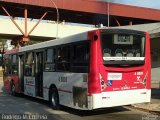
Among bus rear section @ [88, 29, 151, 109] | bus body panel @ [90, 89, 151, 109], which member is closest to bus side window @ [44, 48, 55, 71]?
bus rear section @ [88, 29, 151, 109]

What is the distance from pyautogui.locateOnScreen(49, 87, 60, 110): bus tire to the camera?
15289mm

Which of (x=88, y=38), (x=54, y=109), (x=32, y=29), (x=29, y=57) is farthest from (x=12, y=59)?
(x=32, y=29)

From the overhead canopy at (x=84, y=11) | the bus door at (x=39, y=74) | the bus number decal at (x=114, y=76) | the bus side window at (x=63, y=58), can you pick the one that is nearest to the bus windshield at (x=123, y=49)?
the bus number decal at (x=114, y=76)

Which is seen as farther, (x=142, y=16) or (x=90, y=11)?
(x=142, y=16)

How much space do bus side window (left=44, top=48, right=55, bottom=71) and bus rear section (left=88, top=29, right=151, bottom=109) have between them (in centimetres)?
344

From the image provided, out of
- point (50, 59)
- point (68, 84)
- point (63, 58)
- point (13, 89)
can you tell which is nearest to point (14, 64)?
point (13, 89)

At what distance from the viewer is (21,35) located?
54.0 metres

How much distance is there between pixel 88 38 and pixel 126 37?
1347 millimetres

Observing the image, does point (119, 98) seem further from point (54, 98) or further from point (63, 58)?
point (54, 98)

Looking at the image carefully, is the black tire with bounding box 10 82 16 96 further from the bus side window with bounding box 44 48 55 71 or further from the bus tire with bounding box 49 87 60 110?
the bus tire with bounding box 49 87 60 110

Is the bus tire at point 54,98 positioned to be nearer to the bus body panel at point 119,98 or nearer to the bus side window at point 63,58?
the bus side window at point 63,58

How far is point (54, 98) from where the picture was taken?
1553 centimetres

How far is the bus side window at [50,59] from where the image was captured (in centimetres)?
1574

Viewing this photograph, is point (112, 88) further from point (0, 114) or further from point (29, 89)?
point (29, 89)
